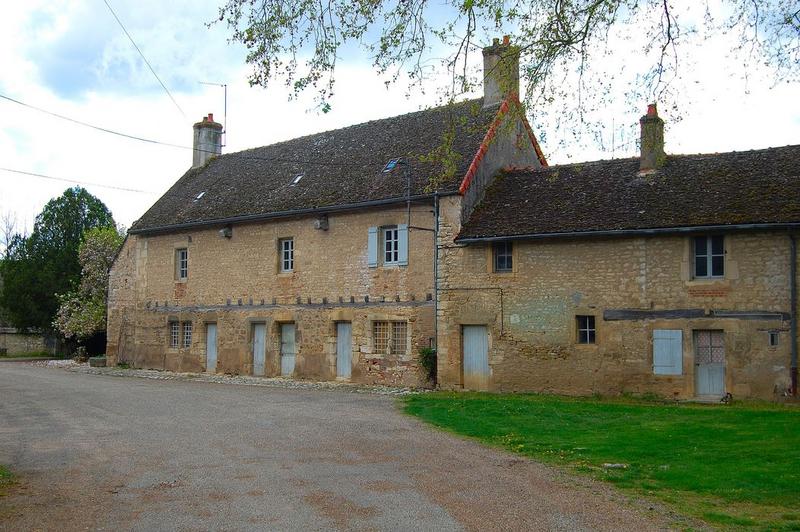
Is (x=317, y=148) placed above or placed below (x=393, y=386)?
above

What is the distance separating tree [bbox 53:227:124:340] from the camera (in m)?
33.6

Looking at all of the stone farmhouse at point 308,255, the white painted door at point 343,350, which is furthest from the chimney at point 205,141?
the white painted door at point 343,350

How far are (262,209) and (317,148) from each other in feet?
11.5

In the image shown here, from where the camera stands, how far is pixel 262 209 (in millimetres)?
23766

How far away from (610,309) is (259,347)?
1128 centimetres

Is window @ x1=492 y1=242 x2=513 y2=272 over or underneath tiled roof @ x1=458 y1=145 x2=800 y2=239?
underneath

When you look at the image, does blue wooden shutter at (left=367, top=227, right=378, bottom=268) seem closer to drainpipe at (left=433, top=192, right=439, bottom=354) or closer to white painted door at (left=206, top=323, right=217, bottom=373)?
drainpipe at (left=433, top=192, right=439, bottom=354)

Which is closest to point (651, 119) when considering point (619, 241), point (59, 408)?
point (619, 241)

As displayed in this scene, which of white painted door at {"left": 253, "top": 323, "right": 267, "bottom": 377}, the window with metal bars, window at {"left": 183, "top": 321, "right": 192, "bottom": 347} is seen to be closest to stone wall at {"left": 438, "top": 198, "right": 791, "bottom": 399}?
the window with metal bars

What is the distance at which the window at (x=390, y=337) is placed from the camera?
20.5 meters

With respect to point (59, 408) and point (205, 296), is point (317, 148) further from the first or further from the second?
point (59, 408)

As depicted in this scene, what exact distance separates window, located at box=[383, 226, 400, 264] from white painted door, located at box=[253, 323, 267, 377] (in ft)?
16.8

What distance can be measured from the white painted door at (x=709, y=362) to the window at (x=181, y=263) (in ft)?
56.6

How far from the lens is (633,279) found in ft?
56.0
